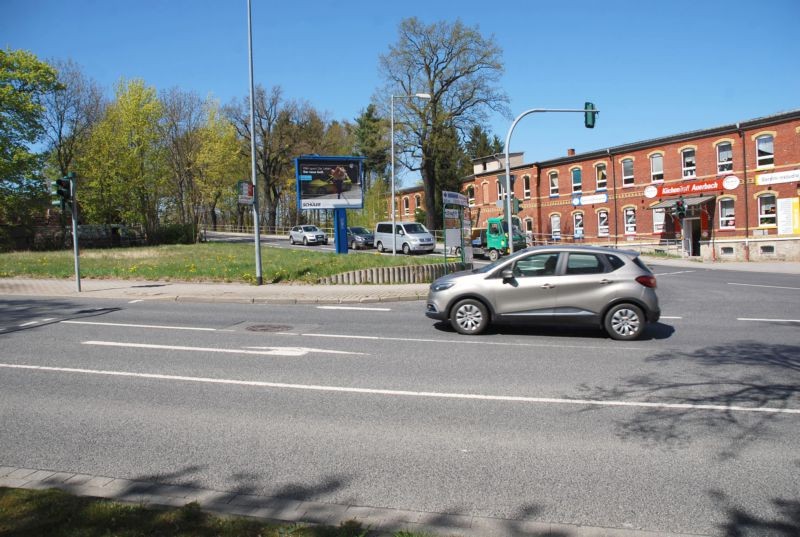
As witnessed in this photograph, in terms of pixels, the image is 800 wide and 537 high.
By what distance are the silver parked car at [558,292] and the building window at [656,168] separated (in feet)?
107

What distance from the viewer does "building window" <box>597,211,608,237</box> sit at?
43.5 meters

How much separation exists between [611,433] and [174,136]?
5482 centimetres

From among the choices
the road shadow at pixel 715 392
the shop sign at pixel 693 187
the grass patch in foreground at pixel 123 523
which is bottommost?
the road shadow at pixel 715 392

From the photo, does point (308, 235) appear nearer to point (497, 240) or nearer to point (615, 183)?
point (497, 240)

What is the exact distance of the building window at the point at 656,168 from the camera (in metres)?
39.8

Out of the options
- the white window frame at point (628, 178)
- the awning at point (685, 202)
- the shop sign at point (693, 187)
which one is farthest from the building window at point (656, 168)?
the awning at point (685, 202)

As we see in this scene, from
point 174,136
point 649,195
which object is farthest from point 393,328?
point 174,136

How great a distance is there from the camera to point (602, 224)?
43750 millimetres

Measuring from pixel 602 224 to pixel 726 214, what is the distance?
29.9ft

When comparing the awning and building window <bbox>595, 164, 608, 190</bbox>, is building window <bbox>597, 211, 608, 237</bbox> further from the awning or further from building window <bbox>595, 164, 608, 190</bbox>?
the awning

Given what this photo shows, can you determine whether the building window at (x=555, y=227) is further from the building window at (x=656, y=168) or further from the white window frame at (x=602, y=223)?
the building window at (x=656, y=168)

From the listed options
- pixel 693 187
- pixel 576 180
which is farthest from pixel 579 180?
pixel 693 187

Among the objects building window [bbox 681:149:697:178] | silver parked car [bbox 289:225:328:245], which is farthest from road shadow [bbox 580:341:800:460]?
silver parked car [bbox 289:225:328:245]

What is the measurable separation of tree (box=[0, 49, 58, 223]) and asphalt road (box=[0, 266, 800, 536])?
115 ft
